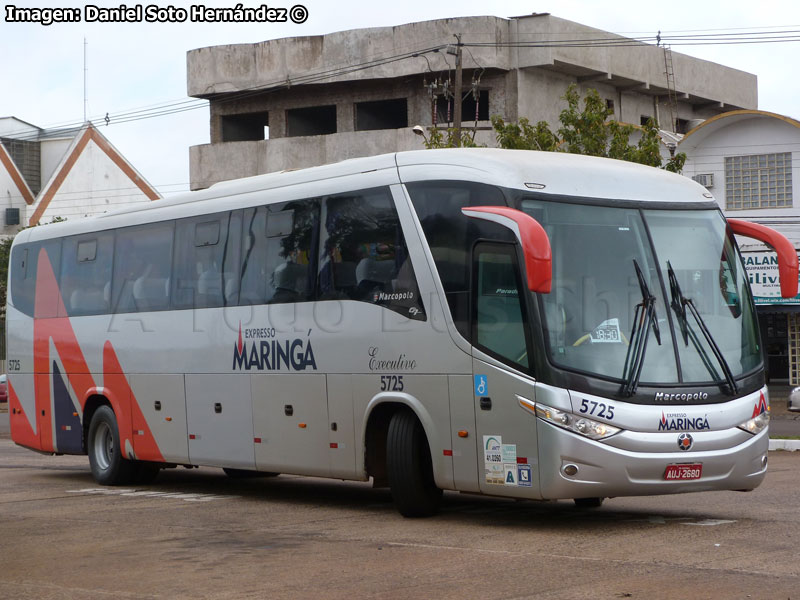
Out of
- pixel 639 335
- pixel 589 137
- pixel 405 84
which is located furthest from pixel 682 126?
pixel 639 335

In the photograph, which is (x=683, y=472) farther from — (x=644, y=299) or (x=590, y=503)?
(x=590, y=503)

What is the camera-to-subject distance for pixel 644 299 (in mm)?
11703

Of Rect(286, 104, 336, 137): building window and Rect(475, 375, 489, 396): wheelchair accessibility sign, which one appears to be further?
Rect(286, 104, 336, 137): building window

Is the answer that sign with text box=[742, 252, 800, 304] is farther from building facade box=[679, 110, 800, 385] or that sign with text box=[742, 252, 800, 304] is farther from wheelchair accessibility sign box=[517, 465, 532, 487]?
wheelchair accessibility sign box=[517, 465, 532, 487]

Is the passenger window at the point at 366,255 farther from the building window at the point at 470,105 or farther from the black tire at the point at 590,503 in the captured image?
the building window at the point at 470,105

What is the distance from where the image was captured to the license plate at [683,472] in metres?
11.3

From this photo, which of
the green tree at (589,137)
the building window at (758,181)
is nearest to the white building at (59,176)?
the building window at (758,181)

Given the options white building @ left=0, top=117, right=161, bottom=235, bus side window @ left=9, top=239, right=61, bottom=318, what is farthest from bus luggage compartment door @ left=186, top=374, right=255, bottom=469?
white building @ left=0, top=117, right=161, bottom=235

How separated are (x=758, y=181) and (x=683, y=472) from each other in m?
30.4

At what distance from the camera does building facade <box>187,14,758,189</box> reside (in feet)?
165

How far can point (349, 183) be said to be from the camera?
1376 cm

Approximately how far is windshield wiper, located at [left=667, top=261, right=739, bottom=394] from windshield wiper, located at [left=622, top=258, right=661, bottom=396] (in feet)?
0.84

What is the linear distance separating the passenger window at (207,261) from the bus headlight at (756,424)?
20.1 feet

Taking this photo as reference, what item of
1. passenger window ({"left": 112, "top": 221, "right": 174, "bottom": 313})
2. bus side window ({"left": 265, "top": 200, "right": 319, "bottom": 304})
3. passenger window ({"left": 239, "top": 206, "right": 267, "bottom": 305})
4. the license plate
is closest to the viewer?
the license plate
